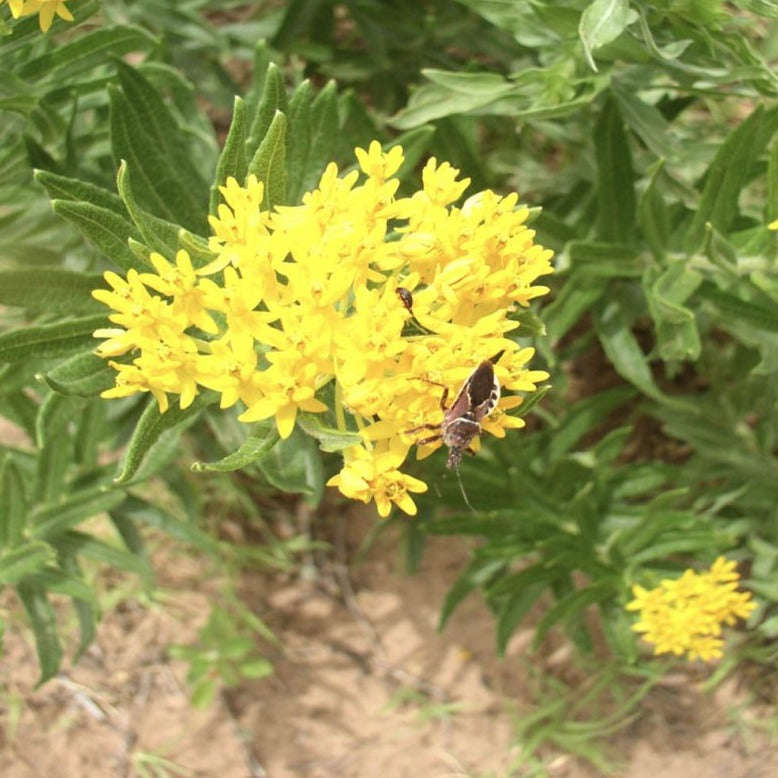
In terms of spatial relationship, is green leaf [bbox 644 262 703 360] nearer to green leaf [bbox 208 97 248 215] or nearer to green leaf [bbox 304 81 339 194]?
green leaf [bbox 304 81 339 194]

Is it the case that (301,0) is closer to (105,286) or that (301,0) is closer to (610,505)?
(105,286)

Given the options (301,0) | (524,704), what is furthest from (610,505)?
(301,0)

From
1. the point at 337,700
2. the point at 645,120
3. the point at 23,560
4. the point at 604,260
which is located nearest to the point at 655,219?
the point at 604,260

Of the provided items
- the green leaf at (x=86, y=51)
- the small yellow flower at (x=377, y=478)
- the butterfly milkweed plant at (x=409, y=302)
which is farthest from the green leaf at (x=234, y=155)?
the green leaf at (x=86, y=51)

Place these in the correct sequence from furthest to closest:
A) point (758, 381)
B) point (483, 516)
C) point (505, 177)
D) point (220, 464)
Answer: point (505, 177) → point (758, 381) → point (483, 516) → point (220, 464)

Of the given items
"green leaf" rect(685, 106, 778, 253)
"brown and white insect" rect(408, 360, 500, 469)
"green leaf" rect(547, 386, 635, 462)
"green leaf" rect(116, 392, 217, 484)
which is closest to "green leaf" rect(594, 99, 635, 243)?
"green leaf" rect(685, 106, 778, 253)

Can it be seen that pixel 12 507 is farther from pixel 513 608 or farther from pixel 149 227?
pixel 513 608
